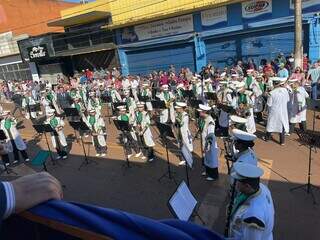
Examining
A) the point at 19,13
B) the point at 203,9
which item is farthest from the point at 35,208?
the point at 19,13

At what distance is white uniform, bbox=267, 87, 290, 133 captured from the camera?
1167cm

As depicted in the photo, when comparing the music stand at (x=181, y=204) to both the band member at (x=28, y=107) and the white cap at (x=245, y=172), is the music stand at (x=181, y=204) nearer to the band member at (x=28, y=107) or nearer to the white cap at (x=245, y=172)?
the white cap at (x=245, y=172)

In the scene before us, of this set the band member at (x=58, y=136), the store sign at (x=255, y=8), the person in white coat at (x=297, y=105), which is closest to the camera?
the person in white coat at (x=297, y=105)

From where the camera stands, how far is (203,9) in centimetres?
2300

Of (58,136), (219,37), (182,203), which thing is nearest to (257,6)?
(219,37)

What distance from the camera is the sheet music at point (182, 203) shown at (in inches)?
208

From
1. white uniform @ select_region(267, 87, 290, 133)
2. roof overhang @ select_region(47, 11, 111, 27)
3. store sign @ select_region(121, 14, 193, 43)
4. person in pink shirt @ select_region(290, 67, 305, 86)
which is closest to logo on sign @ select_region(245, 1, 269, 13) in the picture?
store sign @ select_region(121, 14, 193, 43)

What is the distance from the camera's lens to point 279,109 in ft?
38.5

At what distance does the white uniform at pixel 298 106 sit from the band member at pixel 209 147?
4.00 m

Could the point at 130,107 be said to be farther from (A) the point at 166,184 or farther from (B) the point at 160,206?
(B) the point at 160,206

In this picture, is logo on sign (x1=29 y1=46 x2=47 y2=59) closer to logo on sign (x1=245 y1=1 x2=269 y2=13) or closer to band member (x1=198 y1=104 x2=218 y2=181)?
logo on sign (x1=245 y1=1 x2=269 y2=13)

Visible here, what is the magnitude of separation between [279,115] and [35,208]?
11316 millimetres

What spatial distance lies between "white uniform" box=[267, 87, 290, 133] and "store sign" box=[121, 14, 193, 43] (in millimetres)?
14043

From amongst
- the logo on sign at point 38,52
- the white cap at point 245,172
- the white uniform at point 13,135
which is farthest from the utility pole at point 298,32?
the logo on sign at point 38,52
